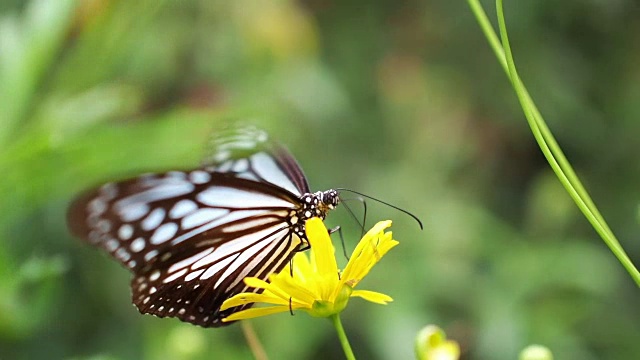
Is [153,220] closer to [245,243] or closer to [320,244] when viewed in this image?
[245,243]

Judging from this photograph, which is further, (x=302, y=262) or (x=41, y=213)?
(x=41, y=213)

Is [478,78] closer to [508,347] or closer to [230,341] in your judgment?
[508,347]

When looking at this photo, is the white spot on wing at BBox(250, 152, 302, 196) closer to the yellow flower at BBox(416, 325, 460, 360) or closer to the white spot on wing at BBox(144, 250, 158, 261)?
the white spot on wing at BBox(144, 250, 158, 261)

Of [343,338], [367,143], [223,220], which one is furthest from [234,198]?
[367,143]

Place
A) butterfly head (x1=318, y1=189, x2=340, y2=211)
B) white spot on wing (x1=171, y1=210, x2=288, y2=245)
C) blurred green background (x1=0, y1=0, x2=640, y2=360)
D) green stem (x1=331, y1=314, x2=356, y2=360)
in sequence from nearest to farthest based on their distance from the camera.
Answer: green stem (x1=331, y1=314, x2=356, y2=360) → butterfly head (x1=318, y1=189, x2=340, y2=211) → white spot on wing (x1=171, y1=210, x2=288, y2=245) → blurred green background (x1=0, y1=0, x2=640, y2=360)

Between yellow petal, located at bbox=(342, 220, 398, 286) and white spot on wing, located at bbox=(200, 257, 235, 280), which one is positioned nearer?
yellow petal, located at bbox=(342, 220, 398, 286)

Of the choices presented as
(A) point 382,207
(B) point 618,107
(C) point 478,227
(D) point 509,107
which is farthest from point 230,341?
(B) point 618,107

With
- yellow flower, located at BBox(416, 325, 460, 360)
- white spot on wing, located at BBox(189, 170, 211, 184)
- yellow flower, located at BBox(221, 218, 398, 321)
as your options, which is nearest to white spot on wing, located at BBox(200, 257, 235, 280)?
white spot on wing, located at BBox(189, 170, 211, 184)
